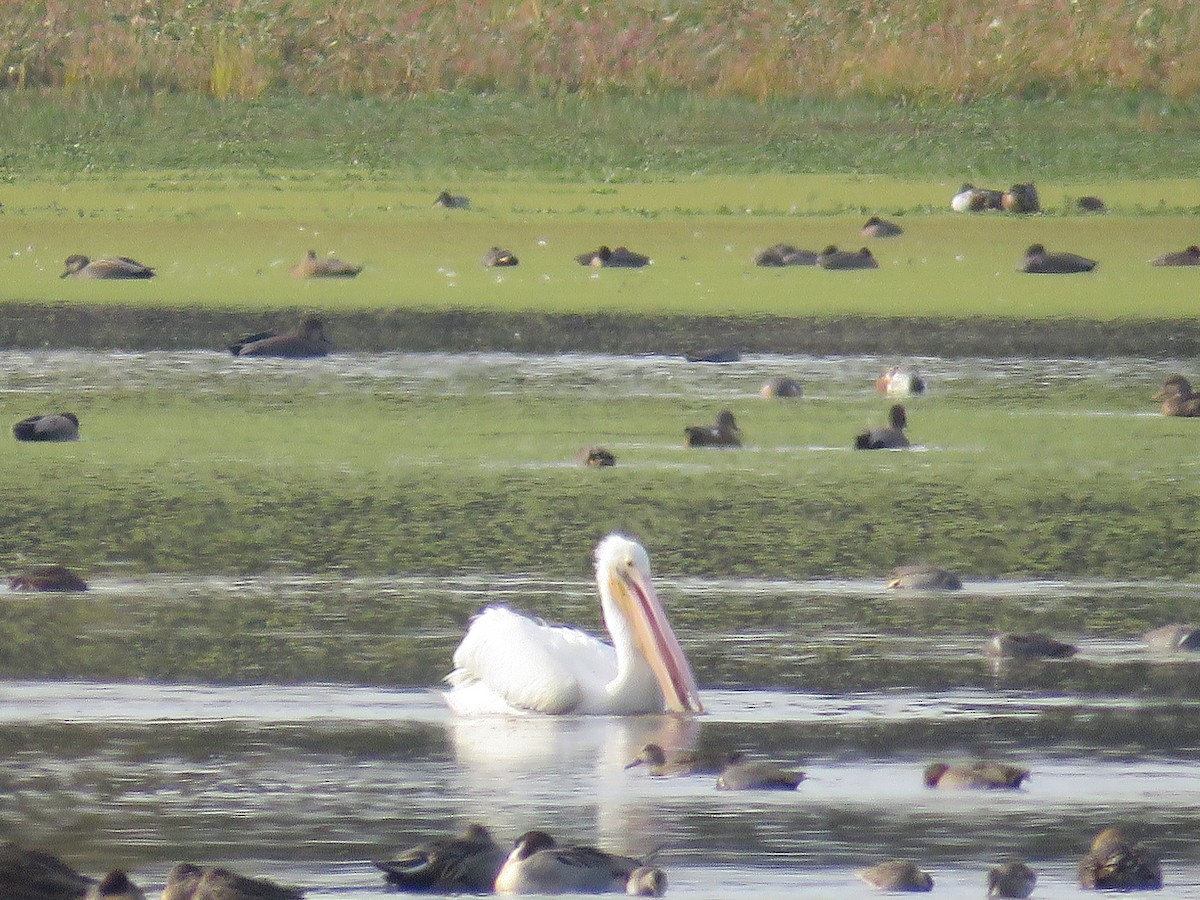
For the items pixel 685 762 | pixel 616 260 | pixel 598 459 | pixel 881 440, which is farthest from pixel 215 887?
pixel 616 260

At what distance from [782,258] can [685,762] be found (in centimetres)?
1356

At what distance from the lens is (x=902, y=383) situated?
14.1 meters

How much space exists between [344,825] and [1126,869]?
150 cm

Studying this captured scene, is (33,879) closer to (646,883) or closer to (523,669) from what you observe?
(646,883)

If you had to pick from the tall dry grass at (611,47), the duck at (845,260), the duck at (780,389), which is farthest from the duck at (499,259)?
the tall dry grass at (611,47)

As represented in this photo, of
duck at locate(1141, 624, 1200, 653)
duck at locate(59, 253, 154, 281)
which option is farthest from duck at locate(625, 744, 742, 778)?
duck at locate(59, 253, 154, 281)

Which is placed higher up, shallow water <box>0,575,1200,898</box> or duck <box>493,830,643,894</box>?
shallow water <box>0,575,1200,898</box>

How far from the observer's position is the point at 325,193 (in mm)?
23453

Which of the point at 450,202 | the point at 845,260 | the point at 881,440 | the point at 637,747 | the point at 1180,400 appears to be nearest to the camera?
the point at 637,747

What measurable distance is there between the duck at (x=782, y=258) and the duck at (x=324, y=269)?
2.59m

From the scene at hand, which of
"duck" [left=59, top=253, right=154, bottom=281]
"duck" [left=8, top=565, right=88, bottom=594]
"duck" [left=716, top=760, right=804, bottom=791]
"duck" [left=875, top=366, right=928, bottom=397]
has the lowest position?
"duck" [left=716, top=760, right=804, bottom=791]

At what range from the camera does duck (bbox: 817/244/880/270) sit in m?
19.6

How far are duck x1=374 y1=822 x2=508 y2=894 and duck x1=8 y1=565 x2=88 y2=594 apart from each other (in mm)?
3469

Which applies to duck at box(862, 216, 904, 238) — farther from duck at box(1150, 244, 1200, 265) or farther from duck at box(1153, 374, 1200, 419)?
duck at box(1153, 374, 1200, 419)
